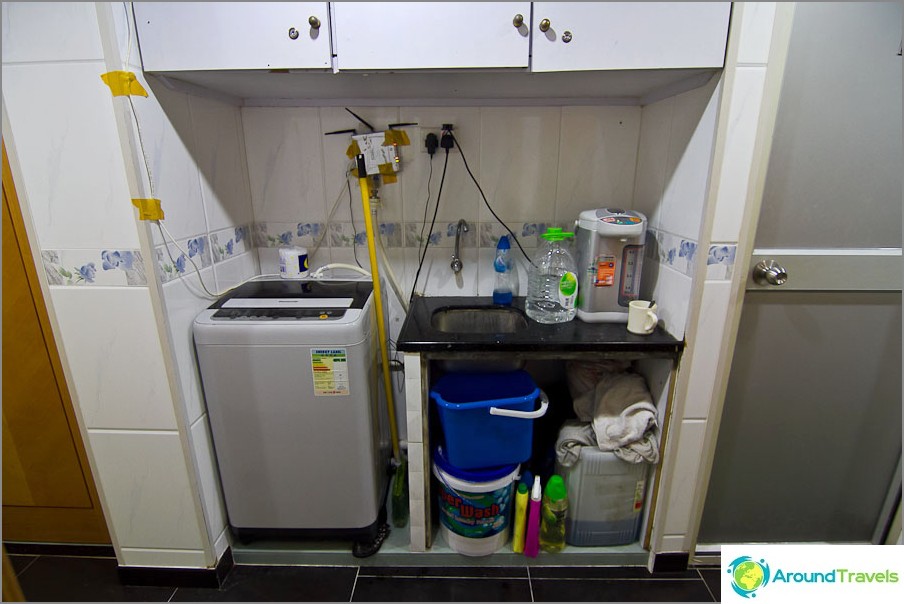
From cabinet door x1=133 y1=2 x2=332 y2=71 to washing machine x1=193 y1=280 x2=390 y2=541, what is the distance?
64cm

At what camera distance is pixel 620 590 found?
1.32 meters

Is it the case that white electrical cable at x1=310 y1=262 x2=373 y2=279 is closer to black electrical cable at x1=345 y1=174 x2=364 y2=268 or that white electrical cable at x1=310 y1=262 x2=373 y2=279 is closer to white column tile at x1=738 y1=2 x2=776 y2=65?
black electrical cable at x1=345 y1=174 x2=364 y2=268

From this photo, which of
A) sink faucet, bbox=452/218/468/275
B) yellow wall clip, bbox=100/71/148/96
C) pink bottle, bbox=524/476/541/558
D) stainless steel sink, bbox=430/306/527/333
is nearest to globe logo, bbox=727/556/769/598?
pink bottle, bbox=524/476/541/558

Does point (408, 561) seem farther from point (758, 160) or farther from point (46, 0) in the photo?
point (46, 0)

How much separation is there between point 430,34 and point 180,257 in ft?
2.89

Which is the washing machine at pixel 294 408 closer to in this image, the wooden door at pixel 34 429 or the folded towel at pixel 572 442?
the wooden door at pixel 34 429

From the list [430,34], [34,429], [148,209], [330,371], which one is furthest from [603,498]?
[34,429]

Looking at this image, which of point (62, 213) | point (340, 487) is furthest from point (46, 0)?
point (340, 487)

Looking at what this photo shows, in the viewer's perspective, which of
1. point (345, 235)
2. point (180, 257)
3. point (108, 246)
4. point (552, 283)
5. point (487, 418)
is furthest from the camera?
point (345, 235)

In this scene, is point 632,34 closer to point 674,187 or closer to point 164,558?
point 674,187

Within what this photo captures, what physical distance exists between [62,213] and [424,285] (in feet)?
3.44

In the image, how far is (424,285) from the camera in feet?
5.33

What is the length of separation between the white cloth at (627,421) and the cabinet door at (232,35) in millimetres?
1247

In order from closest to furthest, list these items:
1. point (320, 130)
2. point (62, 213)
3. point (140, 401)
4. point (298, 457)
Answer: point (62, 213), point (140, 401), point (298, 457), point (320, 130)
